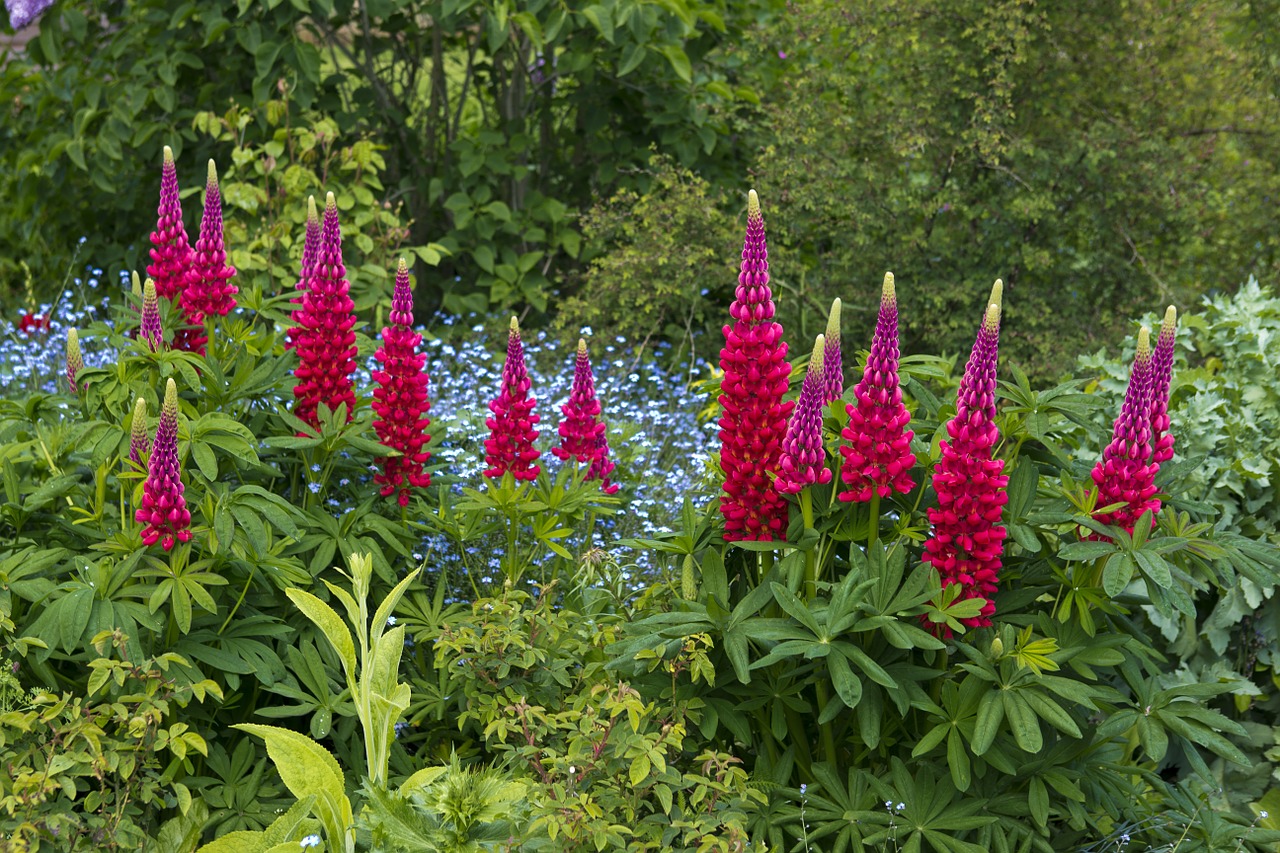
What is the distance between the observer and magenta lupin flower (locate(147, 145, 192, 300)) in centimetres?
320

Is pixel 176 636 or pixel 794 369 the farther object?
pixel 794 369

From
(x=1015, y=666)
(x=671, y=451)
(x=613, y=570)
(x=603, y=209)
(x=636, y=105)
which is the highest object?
(x=636, y=105)

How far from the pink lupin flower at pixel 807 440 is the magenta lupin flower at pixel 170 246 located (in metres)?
1.72

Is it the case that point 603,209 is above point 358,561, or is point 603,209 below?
above

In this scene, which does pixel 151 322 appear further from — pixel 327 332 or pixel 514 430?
pixel 514 430

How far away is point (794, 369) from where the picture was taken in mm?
3123

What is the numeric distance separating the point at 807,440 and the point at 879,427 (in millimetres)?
152

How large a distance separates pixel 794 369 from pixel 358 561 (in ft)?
3.93

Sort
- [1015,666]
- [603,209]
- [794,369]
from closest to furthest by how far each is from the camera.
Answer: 1. [1015,666]
2. [794,369]
3. [603,209]

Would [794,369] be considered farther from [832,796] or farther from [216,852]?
[216,852]

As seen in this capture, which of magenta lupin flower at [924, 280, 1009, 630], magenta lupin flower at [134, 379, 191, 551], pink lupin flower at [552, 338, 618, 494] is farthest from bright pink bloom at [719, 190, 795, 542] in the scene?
magenta lupin flower at [134, 379, 191, 551]

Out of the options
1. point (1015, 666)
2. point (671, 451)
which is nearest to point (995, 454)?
point (1015, 666)

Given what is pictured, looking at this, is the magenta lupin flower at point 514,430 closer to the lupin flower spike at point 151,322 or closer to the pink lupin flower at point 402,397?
the pink lupin flower at point 402,397

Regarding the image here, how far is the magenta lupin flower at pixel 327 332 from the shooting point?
10.2 ft
